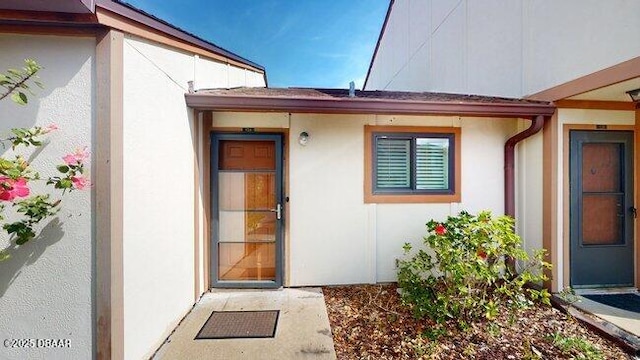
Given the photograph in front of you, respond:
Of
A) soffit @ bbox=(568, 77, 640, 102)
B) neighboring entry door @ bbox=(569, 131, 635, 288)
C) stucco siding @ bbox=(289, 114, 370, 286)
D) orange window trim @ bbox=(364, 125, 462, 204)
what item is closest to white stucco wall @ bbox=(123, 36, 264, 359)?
stucco siding @ bbox=(289, 114, 370, 286)

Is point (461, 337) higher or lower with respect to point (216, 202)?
lower

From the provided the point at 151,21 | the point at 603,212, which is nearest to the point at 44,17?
the point at 151,21

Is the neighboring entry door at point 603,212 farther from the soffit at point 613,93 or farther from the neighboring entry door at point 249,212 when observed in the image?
the neighboring entry door at point 249,212

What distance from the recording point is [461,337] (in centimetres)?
298

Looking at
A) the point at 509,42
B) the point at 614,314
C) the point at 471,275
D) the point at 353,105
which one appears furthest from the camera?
the point at 509,42

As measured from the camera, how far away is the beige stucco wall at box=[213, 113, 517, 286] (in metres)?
4.20

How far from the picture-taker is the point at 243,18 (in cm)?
1036

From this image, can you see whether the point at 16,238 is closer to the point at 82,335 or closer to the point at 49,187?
the point at 49,187

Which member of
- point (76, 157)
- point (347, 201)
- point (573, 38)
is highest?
point (573, 38)

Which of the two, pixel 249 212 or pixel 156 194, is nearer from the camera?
pixel 156 194

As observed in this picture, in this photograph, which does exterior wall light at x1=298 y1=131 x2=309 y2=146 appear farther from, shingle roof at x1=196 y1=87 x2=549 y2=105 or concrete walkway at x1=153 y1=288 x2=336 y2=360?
concrete walkway at x1=153 y1=288 x2=336 y2=360

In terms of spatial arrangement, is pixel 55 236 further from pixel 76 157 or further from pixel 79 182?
pixel 76 157

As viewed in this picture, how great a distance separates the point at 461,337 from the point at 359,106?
3.05 m

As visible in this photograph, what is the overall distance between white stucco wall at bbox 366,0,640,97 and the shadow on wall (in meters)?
5.91
